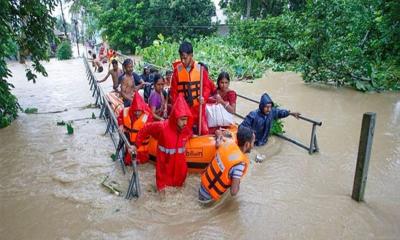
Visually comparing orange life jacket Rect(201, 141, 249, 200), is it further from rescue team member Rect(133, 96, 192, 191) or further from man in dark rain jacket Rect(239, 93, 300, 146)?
man in dark rain jacket Rect(239, 93, 300, 146)

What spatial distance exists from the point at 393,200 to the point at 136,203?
3.34m

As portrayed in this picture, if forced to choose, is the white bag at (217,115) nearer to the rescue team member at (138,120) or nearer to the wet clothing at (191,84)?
the wet clothing at (191,84)

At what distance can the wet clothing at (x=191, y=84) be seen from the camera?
4.82m

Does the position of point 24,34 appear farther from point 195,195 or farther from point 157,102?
point 195,195

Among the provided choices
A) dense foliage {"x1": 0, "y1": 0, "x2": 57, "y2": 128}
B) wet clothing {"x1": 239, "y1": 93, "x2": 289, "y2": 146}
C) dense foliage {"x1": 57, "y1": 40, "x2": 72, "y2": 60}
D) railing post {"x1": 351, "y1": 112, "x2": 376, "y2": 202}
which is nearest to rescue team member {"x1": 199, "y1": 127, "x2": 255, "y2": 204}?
railing post {"x1": 351, "y1": 112, "x2": 376, "y2": 202}

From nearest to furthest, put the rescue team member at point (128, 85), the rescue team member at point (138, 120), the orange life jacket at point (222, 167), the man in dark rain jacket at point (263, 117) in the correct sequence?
the orange life jacket at point (222, 167), the rescue team member at point (138, 120), the man in dark rain jacket at point (263, 117), the rescue team member at point (128, 85)

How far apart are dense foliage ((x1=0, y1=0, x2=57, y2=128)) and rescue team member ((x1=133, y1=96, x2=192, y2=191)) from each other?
5.01 m

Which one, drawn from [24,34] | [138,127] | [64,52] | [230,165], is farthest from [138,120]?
[64,52]

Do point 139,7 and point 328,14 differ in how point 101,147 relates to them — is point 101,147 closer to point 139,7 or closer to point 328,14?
point 328,14

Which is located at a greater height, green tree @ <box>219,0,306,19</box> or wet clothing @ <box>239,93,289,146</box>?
green tree @ <box>219,0,306,19</box>

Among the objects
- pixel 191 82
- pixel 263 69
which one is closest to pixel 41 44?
pixel 191 82

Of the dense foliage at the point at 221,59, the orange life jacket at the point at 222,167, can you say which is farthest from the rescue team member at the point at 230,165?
the dense foliage at the point at 221,59

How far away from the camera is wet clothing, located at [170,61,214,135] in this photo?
482 cm

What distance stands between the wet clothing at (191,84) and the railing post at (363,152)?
216 centimetres
